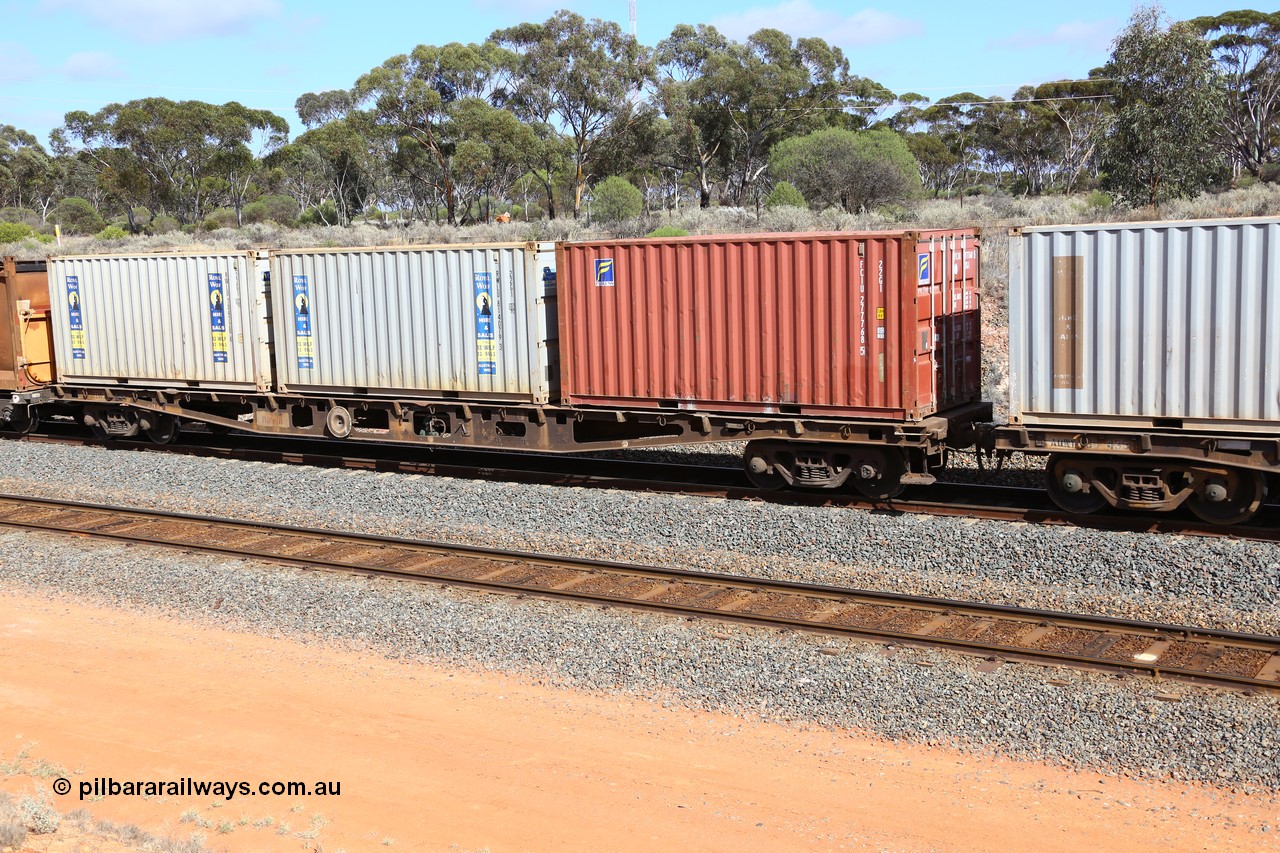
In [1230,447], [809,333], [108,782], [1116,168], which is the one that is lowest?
[108,782]

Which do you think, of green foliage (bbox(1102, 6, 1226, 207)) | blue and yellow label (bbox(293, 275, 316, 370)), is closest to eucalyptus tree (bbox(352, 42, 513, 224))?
green foliage (bbox(1102, 6, 1226, 207))

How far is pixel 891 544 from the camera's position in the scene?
12.4 metres

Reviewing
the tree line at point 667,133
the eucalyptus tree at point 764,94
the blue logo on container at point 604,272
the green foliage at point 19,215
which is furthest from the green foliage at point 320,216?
the blue logo on container at point 604,272

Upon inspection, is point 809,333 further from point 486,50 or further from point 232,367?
point 486,50

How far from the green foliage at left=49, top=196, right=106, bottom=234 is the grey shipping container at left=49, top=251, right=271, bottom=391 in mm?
66389

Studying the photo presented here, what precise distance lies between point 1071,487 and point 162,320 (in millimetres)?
14281

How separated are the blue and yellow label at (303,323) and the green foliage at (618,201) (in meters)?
26.9

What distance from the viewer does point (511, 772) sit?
26.0 feet

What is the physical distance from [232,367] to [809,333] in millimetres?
9687

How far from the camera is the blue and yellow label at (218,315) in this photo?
18625 millimetres

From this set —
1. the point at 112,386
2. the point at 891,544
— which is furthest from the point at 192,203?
the point at 891,544

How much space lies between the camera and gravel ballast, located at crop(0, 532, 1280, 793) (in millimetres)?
7941

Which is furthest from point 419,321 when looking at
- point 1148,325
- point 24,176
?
point 24,176

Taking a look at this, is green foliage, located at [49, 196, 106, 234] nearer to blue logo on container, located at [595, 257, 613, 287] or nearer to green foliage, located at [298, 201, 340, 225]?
green foliage, located at [298, 201, 340, 225]
